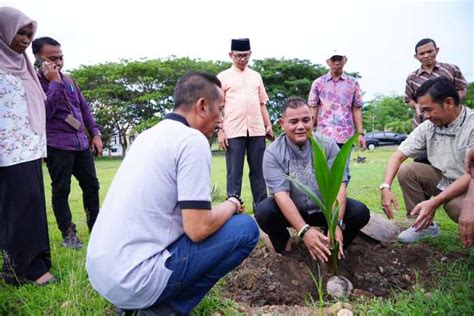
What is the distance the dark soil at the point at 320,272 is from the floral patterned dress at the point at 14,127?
1.61 metres

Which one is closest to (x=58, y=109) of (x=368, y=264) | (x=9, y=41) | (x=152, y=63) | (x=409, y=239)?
(x=9, y=41)

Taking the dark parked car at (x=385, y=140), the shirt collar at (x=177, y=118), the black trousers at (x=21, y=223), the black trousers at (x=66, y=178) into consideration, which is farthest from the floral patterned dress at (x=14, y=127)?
the dark parked car at (x=385, y=140)

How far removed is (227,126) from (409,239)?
2.09 metres

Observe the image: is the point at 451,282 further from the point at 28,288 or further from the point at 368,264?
the point at 28,288

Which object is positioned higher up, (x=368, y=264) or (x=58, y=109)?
(x=58, y=109)

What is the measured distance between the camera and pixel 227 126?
436cm

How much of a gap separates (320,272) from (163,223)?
156 centimetres

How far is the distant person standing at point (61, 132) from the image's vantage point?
3.32m

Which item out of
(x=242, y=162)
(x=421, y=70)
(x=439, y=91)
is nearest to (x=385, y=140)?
(x=421, y=70)

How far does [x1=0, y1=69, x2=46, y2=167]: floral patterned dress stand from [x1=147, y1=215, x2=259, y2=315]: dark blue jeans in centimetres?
141

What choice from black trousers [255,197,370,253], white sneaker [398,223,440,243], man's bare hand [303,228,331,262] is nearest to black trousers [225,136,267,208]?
black trousers [255,197,370,253]

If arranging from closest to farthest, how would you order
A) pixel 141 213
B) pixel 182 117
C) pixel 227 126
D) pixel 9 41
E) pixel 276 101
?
pixel 141 213 → pixel 182 117 → pixel 9 41 → pixel 227 126 → pixel 276 101

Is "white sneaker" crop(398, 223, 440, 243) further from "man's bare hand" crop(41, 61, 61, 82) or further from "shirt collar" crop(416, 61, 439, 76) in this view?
"man's bare hand" crop(41, 61, 61, 82)

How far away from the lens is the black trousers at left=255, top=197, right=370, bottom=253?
290cm
